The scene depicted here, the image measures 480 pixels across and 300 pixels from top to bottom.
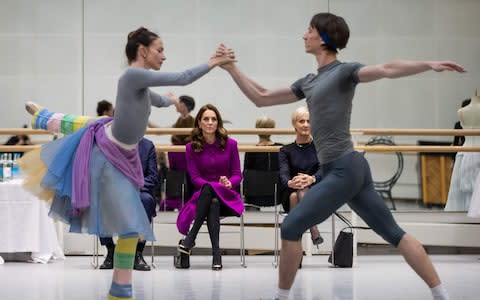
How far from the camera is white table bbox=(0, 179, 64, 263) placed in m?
7.80

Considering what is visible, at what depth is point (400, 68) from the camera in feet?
13.9

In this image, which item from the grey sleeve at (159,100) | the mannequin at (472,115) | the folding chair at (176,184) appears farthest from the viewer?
the mannequin at (472,115)

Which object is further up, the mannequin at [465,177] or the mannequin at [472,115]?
the mannequin at [472,115]

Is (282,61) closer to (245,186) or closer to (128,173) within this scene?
(245,186)

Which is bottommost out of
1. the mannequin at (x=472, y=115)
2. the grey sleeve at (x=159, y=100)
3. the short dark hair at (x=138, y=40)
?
the mannequin at (x=472, y=115)

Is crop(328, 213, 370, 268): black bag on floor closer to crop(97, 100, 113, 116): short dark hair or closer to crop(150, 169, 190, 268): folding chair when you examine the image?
crop(150, 169, 190, 268): folding chair

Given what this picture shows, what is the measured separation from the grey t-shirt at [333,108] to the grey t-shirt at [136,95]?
1.74 feet

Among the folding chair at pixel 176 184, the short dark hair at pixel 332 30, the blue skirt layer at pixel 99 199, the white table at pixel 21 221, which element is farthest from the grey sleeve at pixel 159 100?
the white table at pixel 21 221

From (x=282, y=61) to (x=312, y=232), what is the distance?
4581 millimetres

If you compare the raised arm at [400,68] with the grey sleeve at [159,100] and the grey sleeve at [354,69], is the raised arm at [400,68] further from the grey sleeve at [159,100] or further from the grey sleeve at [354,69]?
the grey sleeve at [159,100]

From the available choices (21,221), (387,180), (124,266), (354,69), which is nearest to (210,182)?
(21,221)

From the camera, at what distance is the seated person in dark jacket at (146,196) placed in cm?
731

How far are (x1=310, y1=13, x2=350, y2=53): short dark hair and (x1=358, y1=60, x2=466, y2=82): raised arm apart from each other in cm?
27

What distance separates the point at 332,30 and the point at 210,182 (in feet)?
10.2
